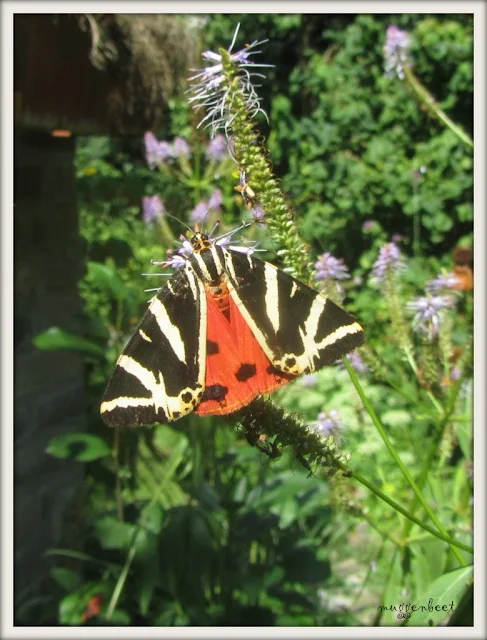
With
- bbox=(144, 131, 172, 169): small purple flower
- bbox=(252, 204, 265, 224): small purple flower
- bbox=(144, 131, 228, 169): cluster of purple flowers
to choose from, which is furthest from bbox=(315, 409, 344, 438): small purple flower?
bbox=(144, 131, 172, 169): small purple flower

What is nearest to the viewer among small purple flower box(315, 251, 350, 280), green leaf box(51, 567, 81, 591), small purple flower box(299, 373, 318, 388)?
small purple flower box(315, 251, 350, 280)

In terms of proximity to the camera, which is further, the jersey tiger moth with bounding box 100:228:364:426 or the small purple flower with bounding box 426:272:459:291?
the small purple flower with bounding box 426:272:459:291

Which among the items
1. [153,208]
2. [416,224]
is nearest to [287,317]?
[153,208]

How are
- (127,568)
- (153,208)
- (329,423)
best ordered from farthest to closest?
(153,208) → (127,568) → (329,423)

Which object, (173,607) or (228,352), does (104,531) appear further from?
(228,352)

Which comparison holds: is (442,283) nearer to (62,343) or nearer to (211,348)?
(211,348)

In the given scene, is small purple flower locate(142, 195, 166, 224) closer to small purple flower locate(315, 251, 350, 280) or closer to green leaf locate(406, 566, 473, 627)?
small purple flower locate(315, 251, 350, 280)
